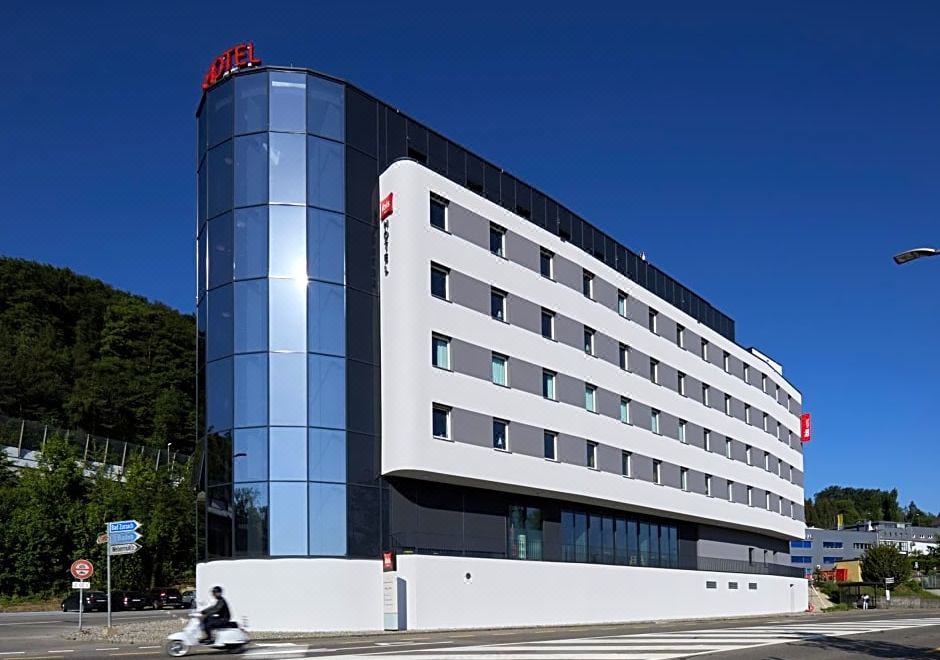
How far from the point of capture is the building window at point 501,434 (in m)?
41.5

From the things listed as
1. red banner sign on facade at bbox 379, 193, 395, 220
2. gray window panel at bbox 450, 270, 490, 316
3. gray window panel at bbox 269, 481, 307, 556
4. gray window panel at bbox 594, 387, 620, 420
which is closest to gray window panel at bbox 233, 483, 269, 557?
gray window panel at bbox 269, 481, 307, 556

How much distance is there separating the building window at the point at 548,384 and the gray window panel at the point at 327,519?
12911mm

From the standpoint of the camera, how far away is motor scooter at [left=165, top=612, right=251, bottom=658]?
2252 cm

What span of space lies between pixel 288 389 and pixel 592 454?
18.1 m

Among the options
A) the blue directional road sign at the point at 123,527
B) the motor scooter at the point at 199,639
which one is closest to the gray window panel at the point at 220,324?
the blue directional road sign at the point at 123,527

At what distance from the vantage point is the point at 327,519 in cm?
3516

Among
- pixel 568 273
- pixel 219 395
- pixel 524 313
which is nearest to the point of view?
pixel 219 395

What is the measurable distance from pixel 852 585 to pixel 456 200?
7126 cm

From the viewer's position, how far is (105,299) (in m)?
115

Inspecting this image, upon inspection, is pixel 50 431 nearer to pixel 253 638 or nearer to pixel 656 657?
pixel 253 638

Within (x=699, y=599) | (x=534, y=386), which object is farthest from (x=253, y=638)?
(x=699, y=599)

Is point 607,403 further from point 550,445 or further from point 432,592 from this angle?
point 432,592

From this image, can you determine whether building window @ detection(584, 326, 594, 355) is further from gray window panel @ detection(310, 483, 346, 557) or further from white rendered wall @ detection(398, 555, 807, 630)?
gray window panel @ detection(310, 483, 346, 557)

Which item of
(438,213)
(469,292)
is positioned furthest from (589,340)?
(438,213)
